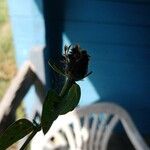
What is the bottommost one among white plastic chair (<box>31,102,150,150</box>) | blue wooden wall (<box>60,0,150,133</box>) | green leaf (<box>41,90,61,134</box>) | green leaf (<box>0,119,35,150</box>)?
white plastic chair (<box>31,102,150,150</box>)

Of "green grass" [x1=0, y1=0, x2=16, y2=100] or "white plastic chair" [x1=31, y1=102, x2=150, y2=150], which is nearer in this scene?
"white plastic chair" [x1=31, y1=102, x2=150, y2=150]

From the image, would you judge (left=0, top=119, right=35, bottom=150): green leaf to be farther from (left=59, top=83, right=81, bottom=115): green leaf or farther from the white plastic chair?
the white plastic chair

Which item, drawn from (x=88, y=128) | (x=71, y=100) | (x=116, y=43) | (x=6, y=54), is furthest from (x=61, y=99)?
(x=6, y=54)

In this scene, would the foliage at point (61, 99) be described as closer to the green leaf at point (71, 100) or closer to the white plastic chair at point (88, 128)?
the green leaf at point (71, 100)

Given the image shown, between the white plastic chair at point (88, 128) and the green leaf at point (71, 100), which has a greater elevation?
the green leaf at point (71, 100)

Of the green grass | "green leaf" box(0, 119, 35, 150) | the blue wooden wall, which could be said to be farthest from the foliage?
the green grass

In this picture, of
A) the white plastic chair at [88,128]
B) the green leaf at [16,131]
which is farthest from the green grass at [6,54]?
the green leaf at [16,131]

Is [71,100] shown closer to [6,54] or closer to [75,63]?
[75,63]
